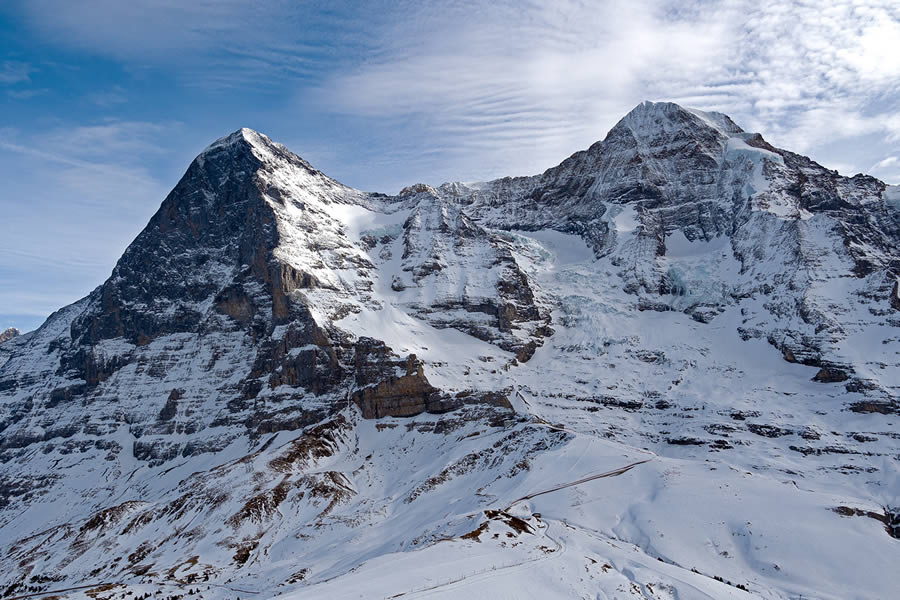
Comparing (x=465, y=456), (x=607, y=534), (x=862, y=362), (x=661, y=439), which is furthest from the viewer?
(x=862, y=362)

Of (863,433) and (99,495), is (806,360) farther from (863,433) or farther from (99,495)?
(99,495)

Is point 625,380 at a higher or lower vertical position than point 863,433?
higher

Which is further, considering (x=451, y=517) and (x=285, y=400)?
(x=285, y=400)

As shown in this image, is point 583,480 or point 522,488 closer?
point 583,480

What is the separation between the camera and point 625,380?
19188 cm

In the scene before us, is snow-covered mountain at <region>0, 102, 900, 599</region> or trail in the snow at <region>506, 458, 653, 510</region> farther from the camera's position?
trail in the snow at <region>506, 458, 653, 510</region>

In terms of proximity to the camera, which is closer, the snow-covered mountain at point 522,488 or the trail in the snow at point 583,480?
the snow-covered mountain at point 522,488

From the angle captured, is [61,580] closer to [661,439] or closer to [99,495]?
[99,495]

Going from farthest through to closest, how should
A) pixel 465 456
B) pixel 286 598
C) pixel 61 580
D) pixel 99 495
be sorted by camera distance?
pixel 99 495 < pixel 465 456 < pixel 61 580 < pixel 286 598

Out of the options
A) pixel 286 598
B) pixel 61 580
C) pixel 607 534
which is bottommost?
pixel 61 580

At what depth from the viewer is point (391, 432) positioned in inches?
7047

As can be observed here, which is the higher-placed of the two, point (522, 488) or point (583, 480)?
point (583, 480)

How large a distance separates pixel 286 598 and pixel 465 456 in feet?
283

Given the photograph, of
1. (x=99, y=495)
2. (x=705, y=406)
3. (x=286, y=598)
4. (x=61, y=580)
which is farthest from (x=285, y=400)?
(x=286, y=598)
